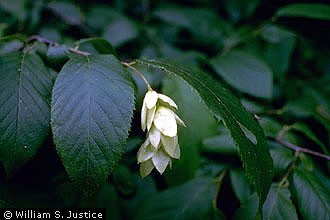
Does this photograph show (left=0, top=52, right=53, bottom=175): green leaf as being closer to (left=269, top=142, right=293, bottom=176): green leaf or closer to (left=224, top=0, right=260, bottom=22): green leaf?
(left=269, top=142, right=293, bottom=176): green leaf

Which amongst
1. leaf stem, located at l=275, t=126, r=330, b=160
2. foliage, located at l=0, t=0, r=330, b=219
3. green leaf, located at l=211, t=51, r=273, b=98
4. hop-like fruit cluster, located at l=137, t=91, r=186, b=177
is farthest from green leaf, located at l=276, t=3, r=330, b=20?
hop-like fruit cluster, located at l=137, t=91, r=186, b=177

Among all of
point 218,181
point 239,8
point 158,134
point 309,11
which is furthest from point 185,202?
point 239,8

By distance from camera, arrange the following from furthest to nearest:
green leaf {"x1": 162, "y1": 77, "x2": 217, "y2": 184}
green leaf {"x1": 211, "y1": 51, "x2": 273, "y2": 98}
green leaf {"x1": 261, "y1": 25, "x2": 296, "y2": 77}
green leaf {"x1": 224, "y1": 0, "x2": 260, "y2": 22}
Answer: green leaf {"x1": 224, "y1": 0, "x2": 260, "y2": 22}
green leaf {"x1": 261, "y1": 25, "x2": 296, "y2": 77}
green leaf {"x1": 211, "y1": 51, "x2": 273, "y2": 98}
green leaf {"x1": 162, "y1": 77, "x2": 217, "y2": 184}

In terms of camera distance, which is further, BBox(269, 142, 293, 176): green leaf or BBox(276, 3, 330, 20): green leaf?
BBox(276, 3, 330, 20): green leaf

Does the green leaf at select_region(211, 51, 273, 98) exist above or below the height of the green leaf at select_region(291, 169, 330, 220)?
above

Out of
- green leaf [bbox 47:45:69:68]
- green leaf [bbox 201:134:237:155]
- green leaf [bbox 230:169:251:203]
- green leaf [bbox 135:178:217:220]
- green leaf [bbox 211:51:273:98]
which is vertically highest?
green leaf [bbox 47:45:69:68]

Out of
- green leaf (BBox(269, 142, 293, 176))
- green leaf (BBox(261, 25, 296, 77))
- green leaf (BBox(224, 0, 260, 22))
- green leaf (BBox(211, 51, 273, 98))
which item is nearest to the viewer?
green leaf (BBox(269, 142, 293, 176))

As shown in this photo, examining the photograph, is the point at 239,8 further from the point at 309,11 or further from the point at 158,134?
the point at 158,134
